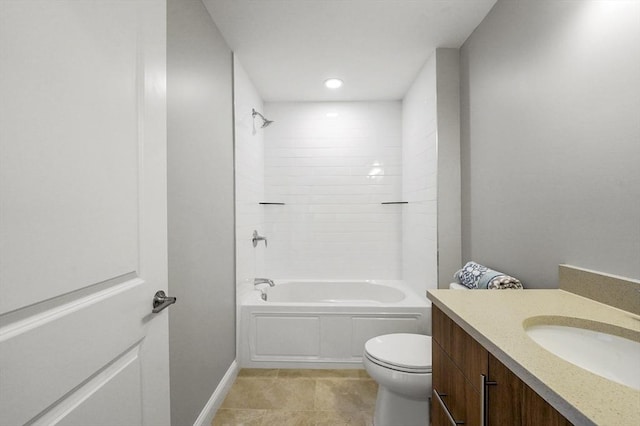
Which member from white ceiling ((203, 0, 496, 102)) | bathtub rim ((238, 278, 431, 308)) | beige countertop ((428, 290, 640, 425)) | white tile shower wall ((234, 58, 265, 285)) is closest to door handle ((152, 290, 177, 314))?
beige countertop ((428, 290, 640, 425))

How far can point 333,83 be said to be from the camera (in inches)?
113

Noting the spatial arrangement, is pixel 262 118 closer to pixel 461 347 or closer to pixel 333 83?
pixel 333 83

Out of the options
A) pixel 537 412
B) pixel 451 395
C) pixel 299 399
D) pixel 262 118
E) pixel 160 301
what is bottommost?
pixel 299 399

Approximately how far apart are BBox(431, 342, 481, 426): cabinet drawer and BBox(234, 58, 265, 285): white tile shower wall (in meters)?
1.59

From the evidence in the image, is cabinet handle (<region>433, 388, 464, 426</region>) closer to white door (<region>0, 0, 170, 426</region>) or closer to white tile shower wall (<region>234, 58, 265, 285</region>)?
white door (<region>0, 0, 170, 426</region>)

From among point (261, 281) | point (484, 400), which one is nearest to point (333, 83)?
point (261, 281)

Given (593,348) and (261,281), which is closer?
(593,348)

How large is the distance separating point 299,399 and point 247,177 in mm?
1763

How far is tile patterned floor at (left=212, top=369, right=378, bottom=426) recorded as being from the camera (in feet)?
6.01

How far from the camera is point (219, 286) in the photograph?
2.01m

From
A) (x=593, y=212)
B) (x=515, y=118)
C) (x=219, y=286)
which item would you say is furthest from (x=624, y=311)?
(x=219, y=286)

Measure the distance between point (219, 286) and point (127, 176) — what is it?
1.30 meters

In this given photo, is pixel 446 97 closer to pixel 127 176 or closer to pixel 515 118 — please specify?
pixel 515 118

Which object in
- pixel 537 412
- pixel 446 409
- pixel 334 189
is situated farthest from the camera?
pixel 334 189
